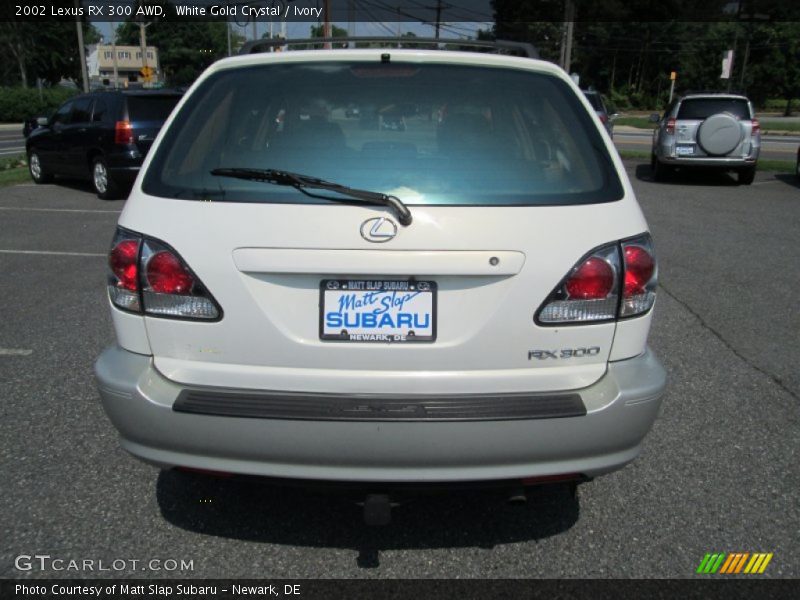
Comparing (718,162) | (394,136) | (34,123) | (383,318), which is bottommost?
(718,162)

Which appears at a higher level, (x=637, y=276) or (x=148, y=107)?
(x=637, y=276)

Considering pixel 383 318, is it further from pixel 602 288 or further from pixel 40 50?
pixel 40 50

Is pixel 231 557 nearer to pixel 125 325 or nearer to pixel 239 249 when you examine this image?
pixel 125 325

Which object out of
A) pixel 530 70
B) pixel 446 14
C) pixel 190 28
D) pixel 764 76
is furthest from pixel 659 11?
pixel 530 70

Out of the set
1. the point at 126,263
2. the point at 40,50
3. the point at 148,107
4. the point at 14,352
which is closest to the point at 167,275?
the point at 126,263

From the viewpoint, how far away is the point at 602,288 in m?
2.35

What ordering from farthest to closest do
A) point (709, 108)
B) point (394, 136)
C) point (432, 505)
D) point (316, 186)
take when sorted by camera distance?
point (709, 108) → point (432, 505) → point (394, 136) → point (316, 186)

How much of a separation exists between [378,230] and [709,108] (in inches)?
552

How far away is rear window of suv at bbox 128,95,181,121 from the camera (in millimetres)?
11391

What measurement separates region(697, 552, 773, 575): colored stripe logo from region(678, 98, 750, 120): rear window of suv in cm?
1317

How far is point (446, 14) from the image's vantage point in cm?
6488

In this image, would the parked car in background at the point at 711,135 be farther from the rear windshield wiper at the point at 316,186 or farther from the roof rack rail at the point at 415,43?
Result: the rear windshield wiper at the point at 316,186

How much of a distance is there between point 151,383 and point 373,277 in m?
0.80

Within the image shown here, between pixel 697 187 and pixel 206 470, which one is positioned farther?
pixel 697 187
